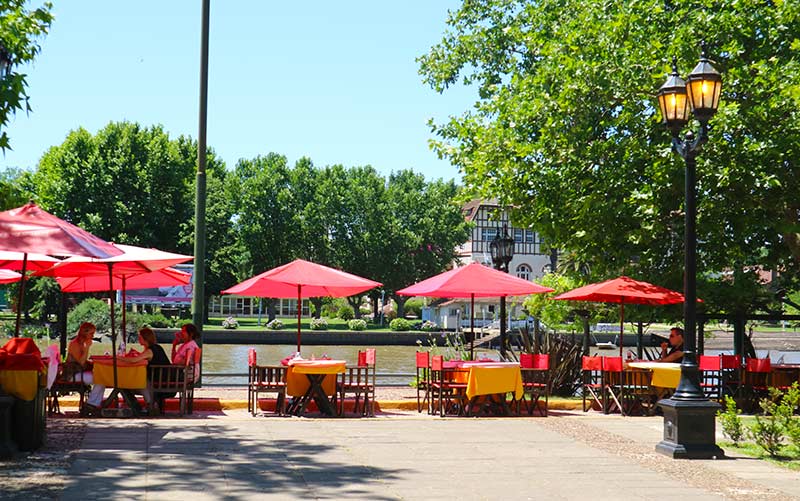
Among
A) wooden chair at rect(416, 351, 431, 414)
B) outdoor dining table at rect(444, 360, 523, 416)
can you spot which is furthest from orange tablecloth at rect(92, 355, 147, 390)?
outdoor dining table at rect(444, 360, 523, 416)

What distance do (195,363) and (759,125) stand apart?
9784 millimetres

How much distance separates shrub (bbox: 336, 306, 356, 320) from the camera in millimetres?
80250

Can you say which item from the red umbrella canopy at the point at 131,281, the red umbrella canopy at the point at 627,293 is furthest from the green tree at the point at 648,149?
the red umbrella canopy at the point at 131,281

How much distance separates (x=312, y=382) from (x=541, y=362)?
3604 mm

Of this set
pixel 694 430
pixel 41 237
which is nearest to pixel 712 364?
pixel 694 430

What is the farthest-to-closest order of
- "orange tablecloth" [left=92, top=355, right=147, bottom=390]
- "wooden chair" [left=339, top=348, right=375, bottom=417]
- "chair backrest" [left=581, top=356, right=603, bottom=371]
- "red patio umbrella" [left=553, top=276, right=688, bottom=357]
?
"red patio umbrella" [left=553, top=276, right=688, bottom=357] → "chair backrest" [left=581, top=356, right=603, bottom=371] → "wooden chair" [left=339, top=348, right=375, bottom=417] → "orange tablecloth" [left=92, top=355, right=147, bottom=390]

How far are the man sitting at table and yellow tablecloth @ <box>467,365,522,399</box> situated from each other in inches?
111

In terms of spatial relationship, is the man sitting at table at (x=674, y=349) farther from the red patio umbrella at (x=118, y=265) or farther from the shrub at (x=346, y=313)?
the shrub at (x=346, y=313)

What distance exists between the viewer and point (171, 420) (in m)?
12.2

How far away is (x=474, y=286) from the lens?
558 inches

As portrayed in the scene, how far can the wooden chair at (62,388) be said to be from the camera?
12.6 metres

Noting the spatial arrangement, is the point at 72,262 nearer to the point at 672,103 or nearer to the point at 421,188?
the point at 672,103

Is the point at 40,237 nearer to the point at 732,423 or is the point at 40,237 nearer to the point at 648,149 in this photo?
the point at 732,423

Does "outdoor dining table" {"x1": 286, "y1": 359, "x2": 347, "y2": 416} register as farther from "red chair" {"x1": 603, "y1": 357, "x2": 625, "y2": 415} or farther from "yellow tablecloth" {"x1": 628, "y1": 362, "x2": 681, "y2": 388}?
"yellow tablecloth" {"x1": 628, "y1": 362, "x2": 681, "y2": 388}
